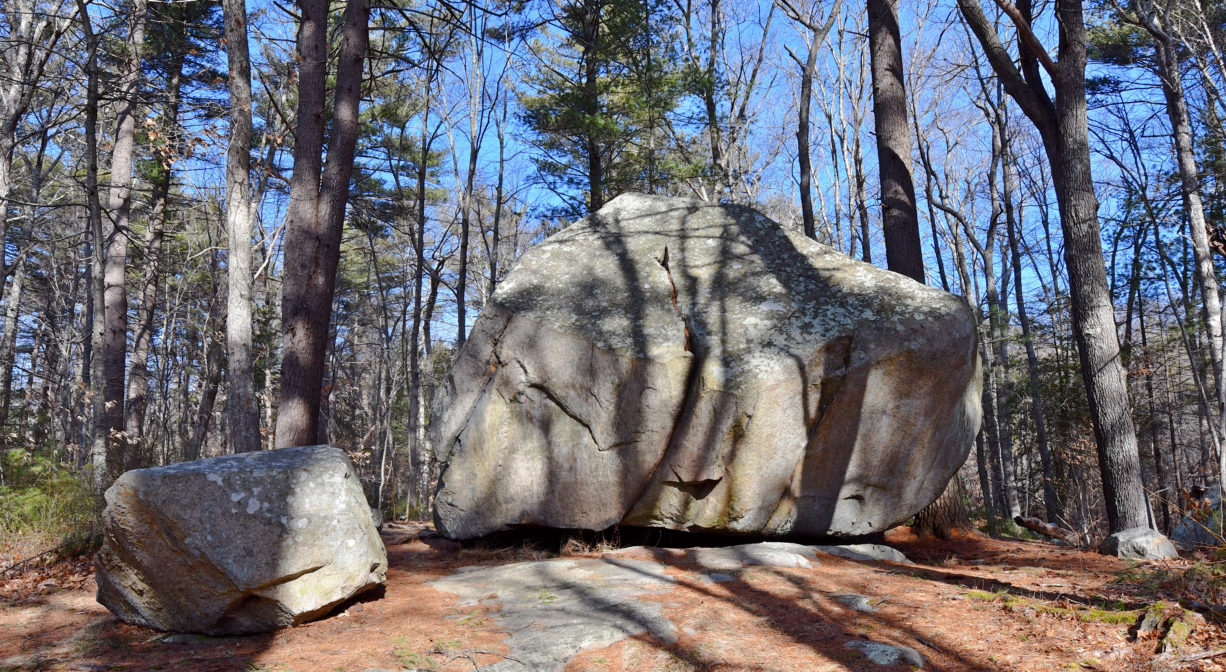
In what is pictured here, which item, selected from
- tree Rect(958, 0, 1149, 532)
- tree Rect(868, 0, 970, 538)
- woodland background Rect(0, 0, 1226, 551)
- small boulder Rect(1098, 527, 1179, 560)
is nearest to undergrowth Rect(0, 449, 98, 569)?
woodland background Rect(0, 0, 1226, 551)

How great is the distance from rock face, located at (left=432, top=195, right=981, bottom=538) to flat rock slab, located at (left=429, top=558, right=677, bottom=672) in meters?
0.74

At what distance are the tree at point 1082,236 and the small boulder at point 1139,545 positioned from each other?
43 cm

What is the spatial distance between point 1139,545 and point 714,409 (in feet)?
13.1

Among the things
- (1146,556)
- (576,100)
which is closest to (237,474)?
(1146,556)

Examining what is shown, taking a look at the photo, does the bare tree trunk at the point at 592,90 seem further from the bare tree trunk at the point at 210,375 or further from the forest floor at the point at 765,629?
the forest floor at the point at 765,629

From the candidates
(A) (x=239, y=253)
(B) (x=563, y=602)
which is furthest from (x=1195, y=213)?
(A) (x=239, y=253)

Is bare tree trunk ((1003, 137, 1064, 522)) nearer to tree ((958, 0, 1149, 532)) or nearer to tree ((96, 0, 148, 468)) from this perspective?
tree ((958, 0, 1149, 532))

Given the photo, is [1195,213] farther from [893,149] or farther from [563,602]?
[563,602]

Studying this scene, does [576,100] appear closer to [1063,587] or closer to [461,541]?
[461,541]

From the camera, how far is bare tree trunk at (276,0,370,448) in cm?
700

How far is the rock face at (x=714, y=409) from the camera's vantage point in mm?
5984

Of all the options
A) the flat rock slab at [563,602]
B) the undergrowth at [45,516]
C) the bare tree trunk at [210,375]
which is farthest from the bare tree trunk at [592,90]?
the undergrowth at [45,516]

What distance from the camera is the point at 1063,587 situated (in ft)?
15.4

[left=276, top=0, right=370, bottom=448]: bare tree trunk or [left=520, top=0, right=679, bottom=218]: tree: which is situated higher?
[left=520, top=0, right=679, bottom=218]: tree
